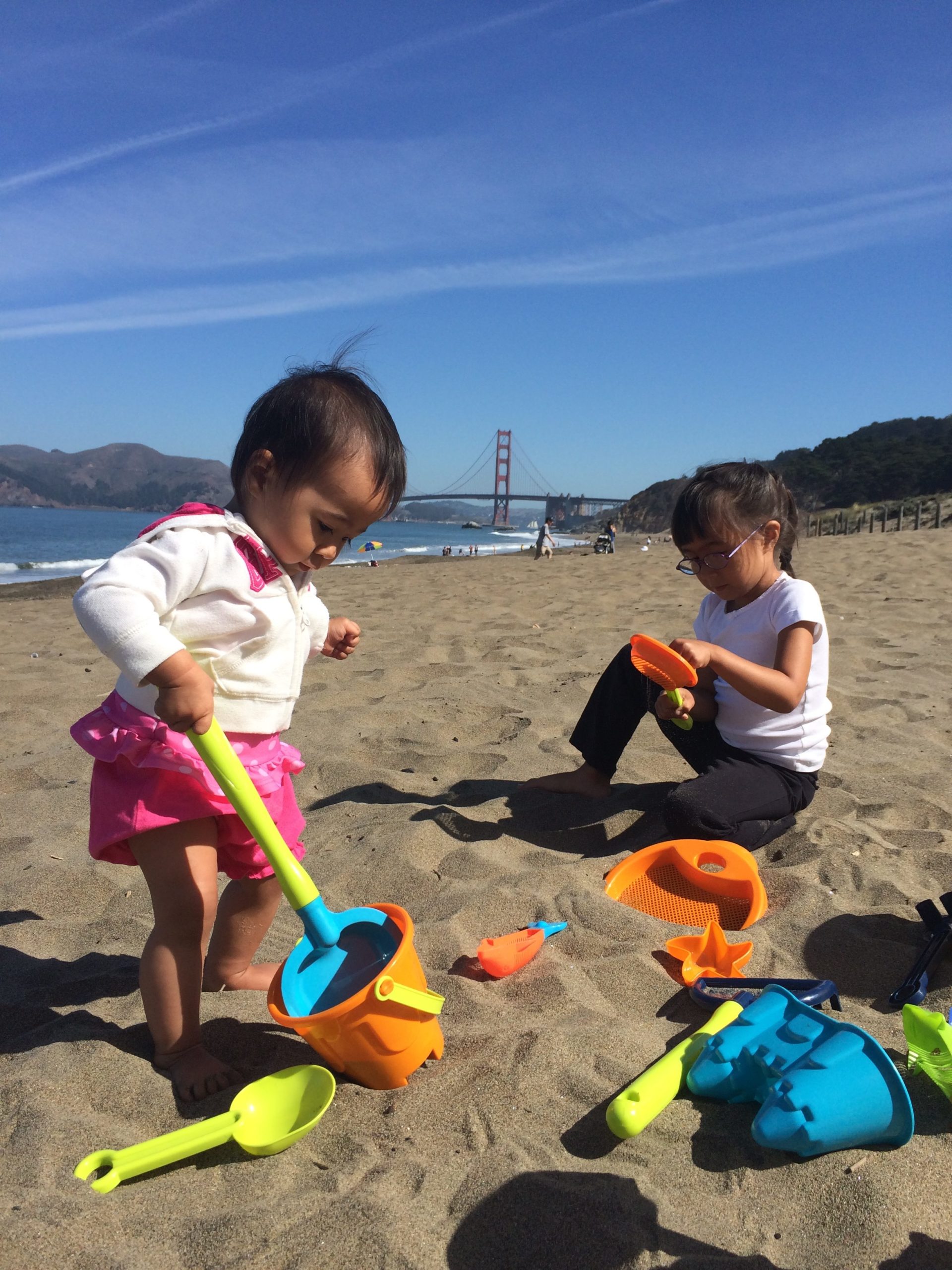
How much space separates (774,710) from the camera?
95.2 inches

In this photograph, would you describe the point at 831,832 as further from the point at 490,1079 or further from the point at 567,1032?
the point at 490,1079

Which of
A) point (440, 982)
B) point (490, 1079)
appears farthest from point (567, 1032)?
point (440, 982)

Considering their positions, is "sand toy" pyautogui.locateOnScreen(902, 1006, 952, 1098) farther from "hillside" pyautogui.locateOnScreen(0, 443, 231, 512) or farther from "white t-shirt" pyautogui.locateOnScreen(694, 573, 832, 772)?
"hillside" pyautogui.locateOnScreen(0, 443, 231, 512)

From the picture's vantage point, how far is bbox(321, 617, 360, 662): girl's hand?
200cm

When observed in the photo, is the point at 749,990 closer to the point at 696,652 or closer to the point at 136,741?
the point at 696,652

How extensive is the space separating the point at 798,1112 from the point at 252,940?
111 centimetres

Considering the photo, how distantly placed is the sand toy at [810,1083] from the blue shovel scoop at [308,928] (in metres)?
0.57

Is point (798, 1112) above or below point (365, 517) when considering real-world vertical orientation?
below

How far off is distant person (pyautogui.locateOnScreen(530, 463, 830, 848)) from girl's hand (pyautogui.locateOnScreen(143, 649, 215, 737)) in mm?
1278

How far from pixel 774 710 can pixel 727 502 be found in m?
0.59

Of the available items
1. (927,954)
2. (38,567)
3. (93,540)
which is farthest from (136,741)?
(93,540)

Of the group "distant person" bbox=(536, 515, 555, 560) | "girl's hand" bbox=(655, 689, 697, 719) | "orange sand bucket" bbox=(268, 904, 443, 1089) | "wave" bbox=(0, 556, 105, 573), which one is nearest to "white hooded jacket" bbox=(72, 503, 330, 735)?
"orange sand bucket" bbox=(268, 904, 443, 1089)

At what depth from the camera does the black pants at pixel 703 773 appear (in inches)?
91.1

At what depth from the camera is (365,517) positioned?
1709 millimetres
